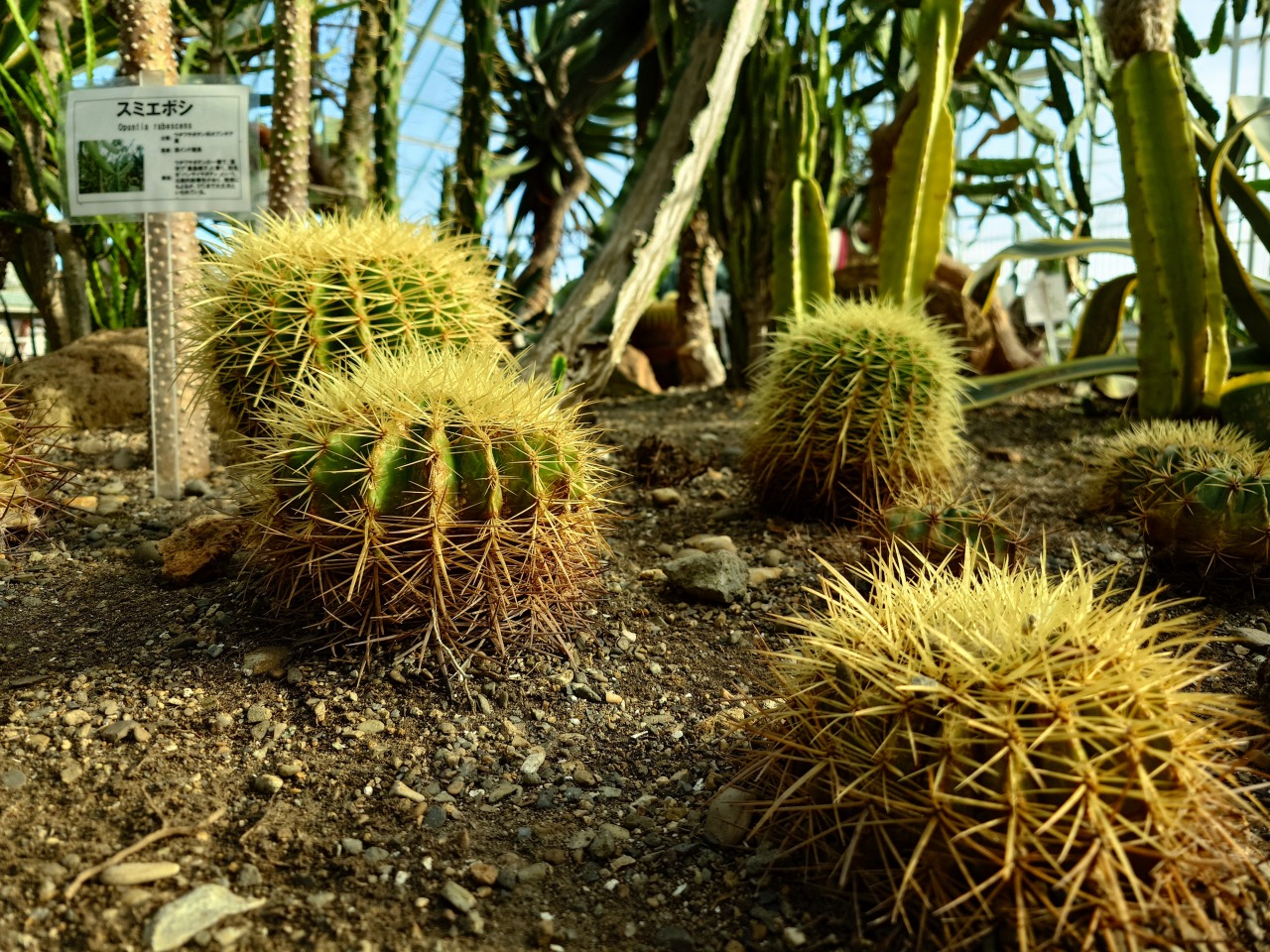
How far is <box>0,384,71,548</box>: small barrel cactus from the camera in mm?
2238

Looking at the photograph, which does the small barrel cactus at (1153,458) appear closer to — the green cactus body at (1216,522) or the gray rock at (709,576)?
the green cactus body at (1216,522)

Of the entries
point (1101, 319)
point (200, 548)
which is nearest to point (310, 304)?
point (200, 548)

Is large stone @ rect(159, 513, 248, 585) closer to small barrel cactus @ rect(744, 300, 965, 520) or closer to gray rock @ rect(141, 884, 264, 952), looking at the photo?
gray rock @ rect(141, 884, 264, 952)

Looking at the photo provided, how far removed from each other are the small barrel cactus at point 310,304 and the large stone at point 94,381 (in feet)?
4.82

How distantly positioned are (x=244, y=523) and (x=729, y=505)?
4.72 feet

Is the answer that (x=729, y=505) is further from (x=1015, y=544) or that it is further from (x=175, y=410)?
(x=175, y=410)

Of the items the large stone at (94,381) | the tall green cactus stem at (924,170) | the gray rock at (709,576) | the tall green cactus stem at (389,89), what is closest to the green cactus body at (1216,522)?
the gray rock at (709,576)

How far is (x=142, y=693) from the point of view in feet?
5.70

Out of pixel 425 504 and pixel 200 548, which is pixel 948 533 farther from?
pixel 200 548

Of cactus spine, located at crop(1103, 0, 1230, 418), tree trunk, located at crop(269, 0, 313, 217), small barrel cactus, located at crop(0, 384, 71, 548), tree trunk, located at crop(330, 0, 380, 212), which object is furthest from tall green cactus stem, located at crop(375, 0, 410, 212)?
cactus spine, located at crop(1103, 0, 1230, 418)

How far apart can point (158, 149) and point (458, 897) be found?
241 centimetres

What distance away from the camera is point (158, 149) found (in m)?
2.78

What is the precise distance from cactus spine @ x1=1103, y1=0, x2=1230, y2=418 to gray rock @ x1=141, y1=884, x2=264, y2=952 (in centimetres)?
313

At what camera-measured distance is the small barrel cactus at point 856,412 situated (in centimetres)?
264
